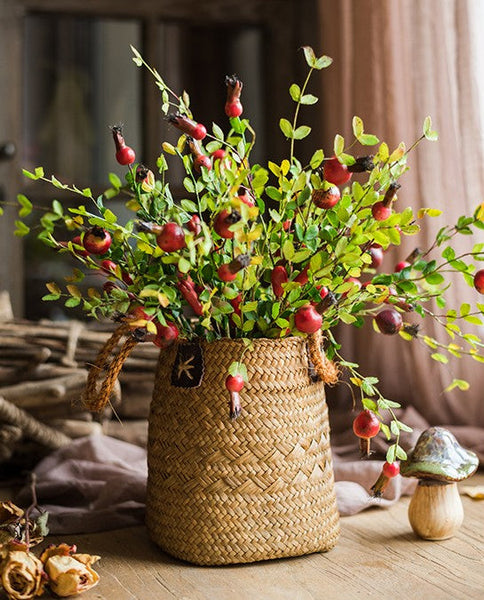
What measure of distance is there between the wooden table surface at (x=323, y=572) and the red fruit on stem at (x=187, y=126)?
0.51 m

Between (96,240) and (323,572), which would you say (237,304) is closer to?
(96,240)

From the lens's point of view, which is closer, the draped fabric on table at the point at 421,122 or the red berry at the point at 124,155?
the red berry at the point at 124,155

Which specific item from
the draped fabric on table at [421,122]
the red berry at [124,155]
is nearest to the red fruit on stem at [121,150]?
the red berry at [124,155]

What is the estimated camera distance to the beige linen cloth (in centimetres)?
113

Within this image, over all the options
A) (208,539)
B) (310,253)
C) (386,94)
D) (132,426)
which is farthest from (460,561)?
(386,94)

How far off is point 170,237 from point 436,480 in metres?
0.48

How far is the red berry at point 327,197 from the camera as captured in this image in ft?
2.83

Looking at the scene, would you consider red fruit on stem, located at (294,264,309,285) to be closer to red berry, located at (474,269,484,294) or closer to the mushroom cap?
red berry, located at (474,269,484,294)

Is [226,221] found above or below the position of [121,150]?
below

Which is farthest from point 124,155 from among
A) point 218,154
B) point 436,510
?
point 436,510

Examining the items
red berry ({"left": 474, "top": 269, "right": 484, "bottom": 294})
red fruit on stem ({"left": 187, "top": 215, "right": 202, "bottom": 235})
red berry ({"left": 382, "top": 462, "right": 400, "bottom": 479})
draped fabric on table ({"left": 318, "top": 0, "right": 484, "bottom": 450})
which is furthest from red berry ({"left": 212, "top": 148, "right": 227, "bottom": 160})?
draped fabric on table ({"left": 318, "top": 0, "right": 484, "bottom": 450})

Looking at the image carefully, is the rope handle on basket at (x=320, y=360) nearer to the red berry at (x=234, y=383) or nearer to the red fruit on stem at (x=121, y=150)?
the red berry at (x=234, y=383)

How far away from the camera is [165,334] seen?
0.91m

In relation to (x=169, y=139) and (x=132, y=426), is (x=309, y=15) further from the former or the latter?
(x=132, y=426)
